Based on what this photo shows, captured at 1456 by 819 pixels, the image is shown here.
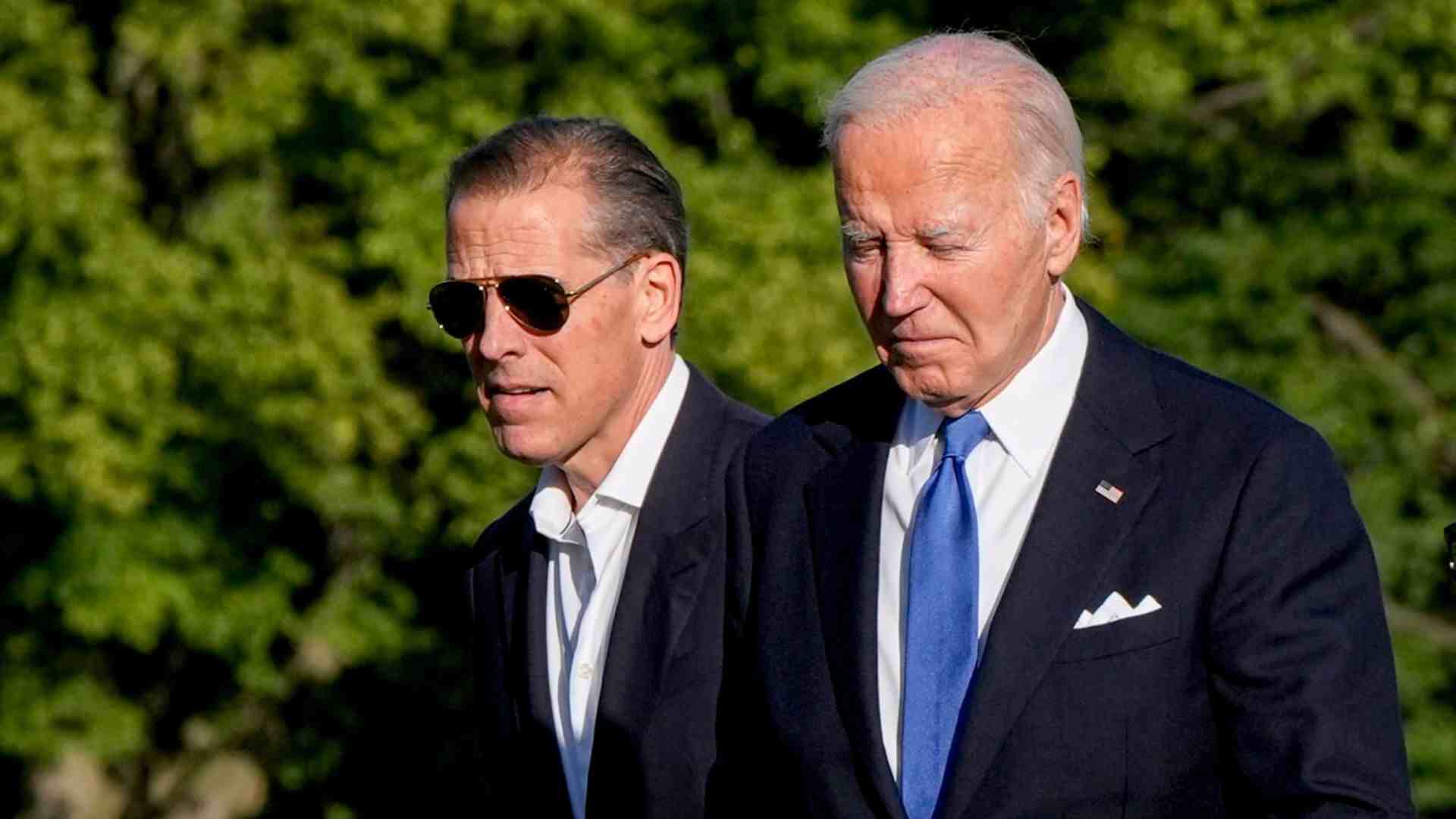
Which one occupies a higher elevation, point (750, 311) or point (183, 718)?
point (750, 311)

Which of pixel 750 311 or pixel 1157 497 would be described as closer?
pixel 1157 497

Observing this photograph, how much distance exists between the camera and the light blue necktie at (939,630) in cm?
298

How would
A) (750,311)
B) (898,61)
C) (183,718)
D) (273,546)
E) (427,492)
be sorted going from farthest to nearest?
(183,718), (273,546), (427,492), (750,311), (898,61)

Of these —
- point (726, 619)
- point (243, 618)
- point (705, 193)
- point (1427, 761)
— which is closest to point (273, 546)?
point (243, 618)

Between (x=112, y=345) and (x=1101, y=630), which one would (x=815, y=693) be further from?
(x=112, y=345)

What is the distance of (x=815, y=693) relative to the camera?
311 centimetres

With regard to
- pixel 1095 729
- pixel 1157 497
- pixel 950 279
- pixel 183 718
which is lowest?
pixel 183 718

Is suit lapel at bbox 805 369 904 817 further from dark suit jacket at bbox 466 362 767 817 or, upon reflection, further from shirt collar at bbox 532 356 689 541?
shirt collar at bbox 532 356 689 541

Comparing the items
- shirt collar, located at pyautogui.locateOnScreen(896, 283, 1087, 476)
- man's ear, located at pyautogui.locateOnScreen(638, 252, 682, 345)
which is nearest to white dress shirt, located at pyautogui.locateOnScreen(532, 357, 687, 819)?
man's ear, located at pyautogui.locateOnScreen(638, 252, 682, 345)

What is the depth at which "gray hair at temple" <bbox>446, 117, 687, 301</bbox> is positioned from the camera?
12.3ft

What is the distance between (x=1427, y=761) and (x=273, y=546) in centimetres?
682

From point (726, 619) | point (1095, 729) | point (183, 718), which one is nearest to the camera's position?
point (1095, 729)

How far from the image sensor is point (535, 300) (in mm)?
3676

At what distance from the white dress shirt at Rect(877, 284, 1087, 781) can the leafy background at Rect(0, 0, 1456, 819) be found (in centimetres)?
837
